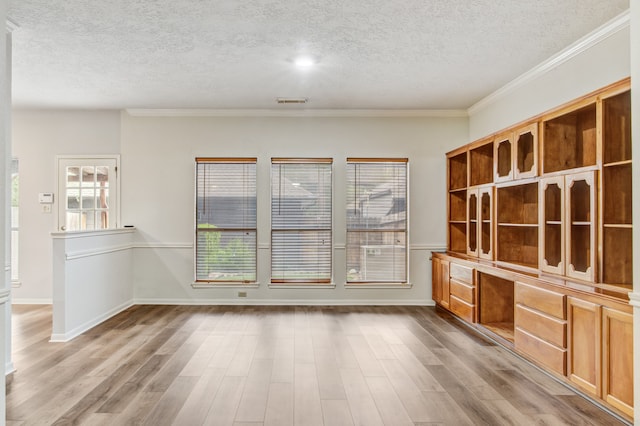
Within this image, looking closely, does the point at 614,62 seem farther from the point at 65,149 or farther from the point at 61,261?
the point at 65,149

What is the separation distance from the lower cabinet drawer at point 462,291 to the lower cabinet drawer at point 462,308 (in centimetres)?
5

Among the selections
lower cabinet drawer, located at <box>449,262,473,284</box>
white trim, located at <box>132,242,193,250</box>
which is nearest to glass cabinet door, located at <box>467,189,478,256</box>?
lower cabinet drawer, located at <box>449,262,473,284</box>

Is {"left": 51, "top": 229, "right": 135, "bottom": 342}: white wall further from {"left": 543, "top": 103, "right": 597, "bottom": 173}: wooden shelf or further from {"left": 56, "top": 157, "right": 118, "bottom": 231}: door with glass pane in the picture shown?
{"left": 543, "top": 103, "right": 597, "bottom": 173}: wooden shelf

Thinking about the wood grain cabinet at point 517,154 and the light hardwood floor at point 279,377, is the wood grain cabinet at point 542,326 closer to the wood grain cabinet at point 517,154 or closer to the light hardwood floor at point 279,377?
the light hardwood floor at point 279,377

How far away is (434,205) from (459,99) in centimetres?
149

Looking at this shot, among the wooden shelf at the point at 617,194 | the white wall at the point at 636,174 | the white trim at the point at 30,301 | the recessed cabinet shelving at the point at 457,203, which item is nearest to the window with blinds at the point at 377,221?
the recessed cabinet shelving at the point at 457,203

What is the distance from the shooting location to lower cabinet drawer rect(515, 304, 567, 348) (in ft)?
10.1

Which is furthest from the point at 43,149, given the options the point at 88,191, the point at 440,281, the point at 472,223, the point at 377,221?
the point at 472,223

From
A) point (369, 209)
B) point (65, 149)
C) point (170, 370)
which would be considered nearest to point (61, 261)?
point (170, 370)

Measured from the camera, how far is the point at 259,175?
19.4 feet

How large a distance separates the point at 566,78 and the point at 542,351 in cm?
246

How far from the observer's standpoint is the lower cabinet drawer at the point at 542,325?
309 centimetres

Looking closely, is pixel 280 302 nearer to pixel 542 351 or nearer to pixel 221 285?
pixel 221 285

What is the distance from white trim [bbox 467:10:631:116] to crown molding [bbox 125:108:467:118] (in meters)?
0.90
